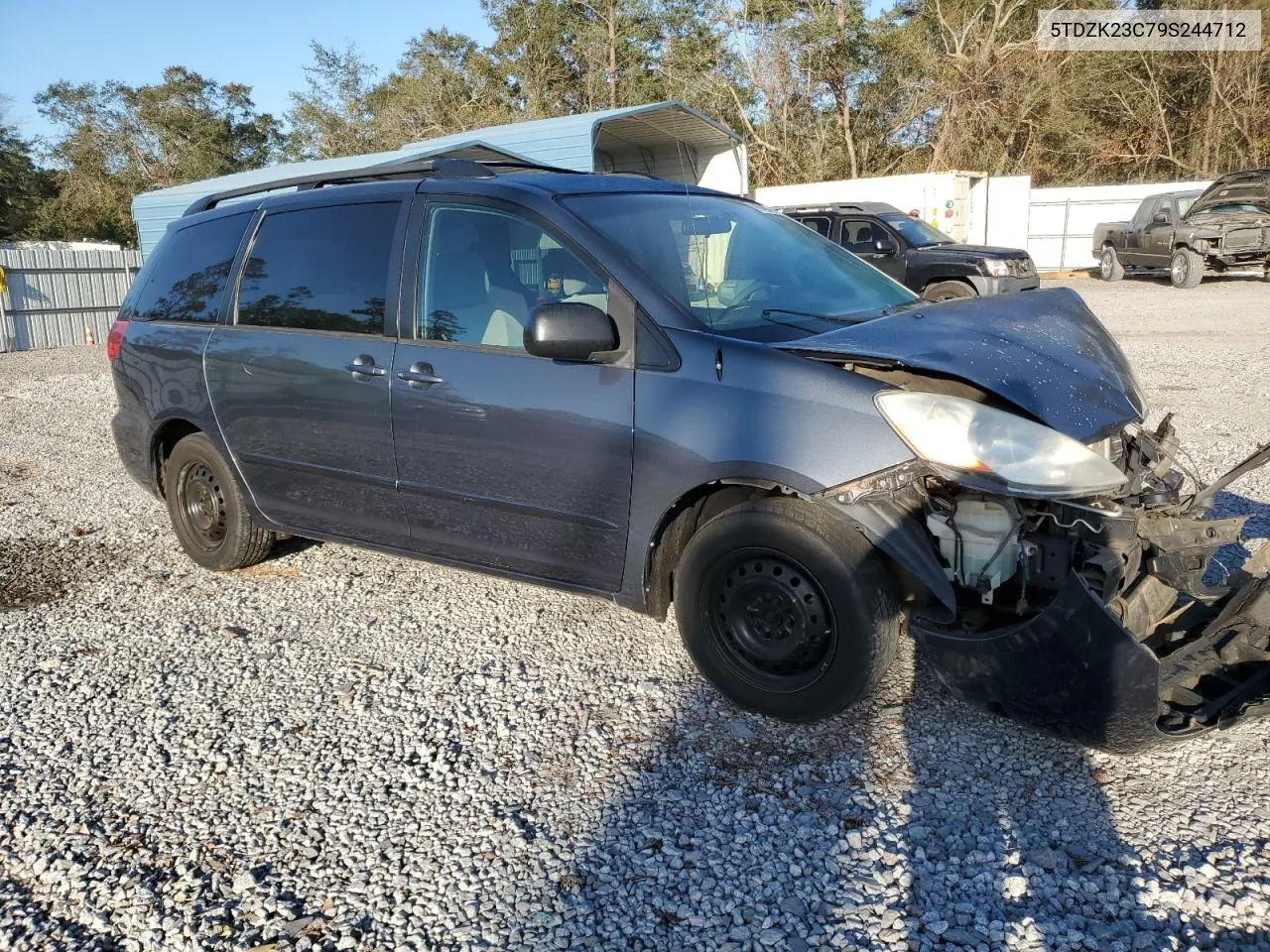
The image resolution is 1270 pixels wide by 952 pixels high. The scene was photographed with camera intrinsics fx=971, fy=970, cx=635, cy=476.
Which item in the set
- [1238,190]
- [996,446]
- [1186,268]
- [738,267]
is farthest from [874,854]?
[1238,190]

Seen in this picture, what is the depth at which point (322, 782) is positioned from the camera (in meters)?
2.99

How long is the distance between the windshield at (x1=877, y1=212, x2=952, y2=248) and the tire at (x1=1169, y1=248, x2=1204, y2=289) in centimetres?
675

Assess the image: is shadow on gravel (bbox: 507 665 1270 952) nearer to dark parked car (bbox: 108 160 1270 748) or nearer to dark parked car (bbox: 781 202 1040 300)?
dark parked car (bbox: 108 160 1270 748)

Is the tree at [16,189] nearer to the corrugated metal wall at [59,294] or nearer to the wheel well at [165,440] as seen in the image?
the corrugated metal wall at [59,294]

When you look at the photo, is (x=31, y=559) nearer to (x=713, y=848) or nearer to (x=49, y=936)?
(x=49, y=936)

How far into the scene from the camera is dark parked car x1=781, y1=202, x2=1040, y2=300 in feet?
47.0

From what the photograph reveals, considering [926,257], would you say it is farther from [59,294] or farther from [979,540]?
[59,294]

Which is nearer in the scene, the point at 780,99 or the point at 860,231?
the point at 860,231

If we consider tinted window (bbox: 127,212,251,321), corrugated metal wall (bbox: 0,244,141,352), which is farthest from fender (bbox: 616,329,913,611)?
corrugated metal wall (bbox: 0,244,141,352)

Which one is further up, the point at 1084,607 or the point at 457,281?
the point at 457,281

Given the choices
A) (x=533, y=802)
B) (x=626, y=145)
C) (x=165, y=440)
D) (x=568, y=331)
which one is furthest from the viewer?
(x=626, y=145)

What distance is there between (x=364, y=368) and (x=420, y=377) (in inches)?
12.2

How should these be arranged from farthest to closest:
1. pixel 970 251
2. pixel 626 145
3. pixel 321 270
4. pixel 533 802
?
pixel 626 145
pixel 970 251
pixel 321 270
pixel 533 802

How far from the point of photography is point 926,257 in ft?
48.4
